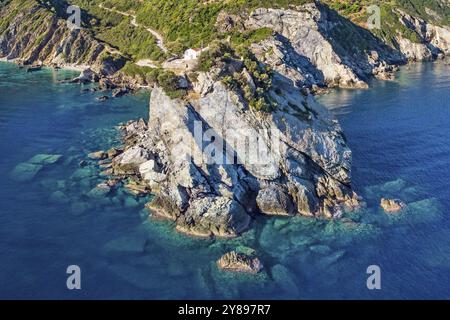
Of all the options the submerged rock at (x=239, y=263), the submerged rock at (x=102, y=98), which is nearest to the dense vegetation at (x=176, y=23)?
the submerged rock at (x=102, y=98)

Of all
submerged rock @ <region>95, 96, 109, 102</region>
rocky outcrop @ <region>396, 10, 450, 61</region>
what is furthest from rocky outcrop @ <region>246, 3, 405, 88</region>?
submerged rock @ <region>95, 96, 109, 102</region>

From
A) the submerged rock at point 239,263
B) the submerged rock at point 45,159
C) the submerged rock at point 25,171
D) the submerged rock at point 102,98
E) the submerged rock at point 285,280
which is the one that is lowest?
the submerged rock at point 285,280

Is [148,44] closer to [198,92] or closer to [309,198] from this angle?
[198,92]

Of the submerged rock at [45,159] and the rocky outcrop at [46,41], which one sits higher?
the rocky outcrop at [46,41]

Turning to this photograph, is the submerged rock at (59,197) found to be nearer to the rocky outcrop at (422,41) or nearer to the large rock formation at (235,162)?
the large rock formation at (235,162)

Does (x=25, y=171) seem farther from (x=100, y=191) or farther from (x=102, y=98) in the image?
(x=102, y=98)

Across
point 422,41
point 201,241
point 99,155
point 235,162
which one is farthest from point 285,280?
point 422,41
